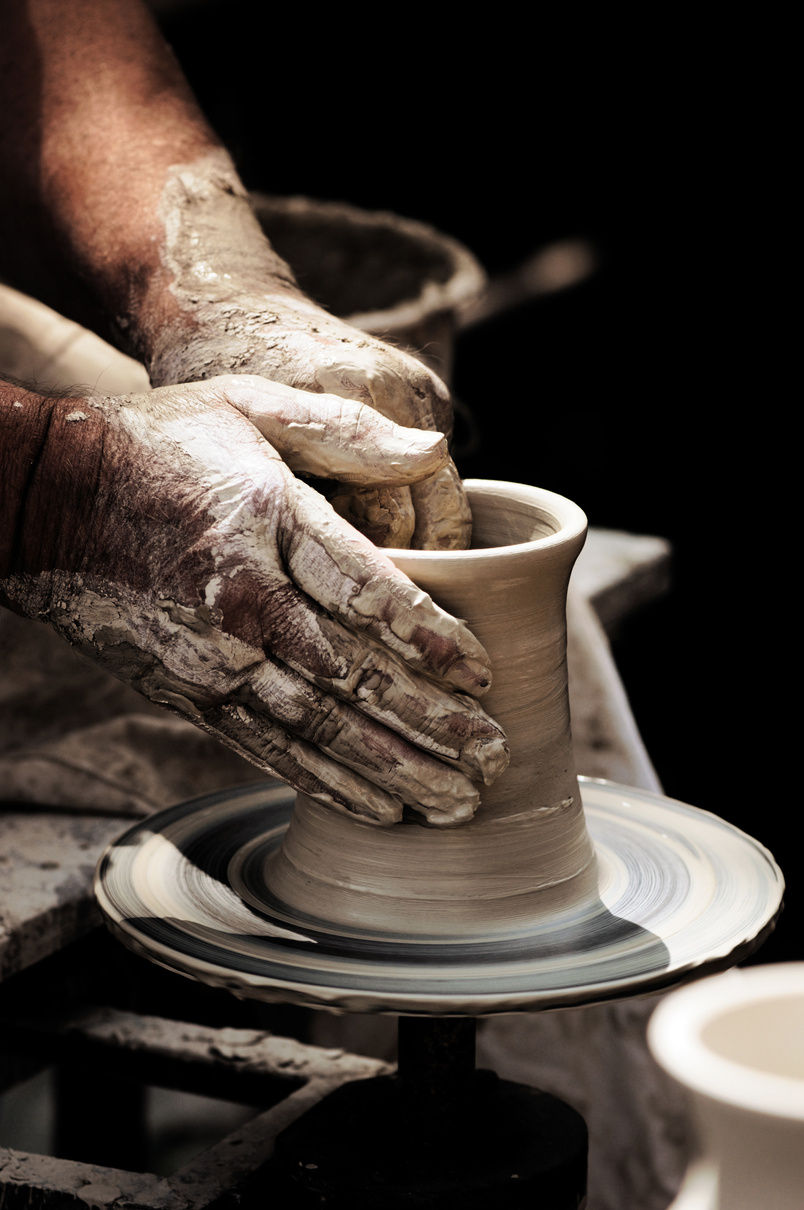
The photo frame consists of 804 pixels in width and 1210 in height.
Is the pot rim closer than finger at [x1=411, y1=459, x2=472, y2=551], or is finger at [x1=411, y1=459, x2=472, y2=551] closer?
Answer: the pot rim

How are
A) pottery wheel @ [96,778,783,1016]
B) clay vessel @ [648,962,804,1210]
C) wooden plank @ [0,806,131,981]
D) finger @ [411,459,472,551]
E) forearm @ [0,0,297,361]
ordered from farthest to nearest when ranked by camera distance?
1. forearm @ [0,0,297,361]
2. wooden plank @ [0,806,131,981]
3. finger @ [411,459,472,551]
4. pottery wheel @ [96,778,783,1016]
5. clay vessel @ [648,962,804,1210]

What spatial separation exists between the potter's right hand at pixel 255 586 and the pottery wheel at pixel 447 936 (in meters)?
0.12

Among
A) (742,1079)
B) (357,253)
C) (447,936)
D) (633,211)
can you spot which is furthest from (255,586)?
(633,211)

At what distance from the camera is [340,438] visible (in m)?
1.08

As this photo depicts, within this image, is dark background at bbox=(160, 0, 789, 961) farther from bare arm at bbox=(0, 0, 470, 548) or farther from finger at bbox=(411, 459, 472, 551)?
finger at bbox=(411, 459, 472, 551)

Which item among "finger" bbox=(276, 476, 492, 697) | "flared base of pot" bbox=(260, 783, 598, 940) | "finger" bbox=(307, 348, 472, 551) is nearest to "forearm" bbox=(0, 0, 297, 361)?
"finger" bbox=(307, 348, 472, 551)

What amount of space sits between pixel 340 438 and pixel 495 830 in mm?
359

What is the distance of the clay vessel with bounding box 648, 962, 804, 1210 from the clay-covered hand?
606 millimetres

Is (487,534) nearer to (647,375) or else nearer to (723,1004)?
(723,1004)

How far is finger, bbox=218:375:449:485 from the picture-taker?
1073 mm

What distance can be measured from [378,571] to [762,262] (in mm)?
3411

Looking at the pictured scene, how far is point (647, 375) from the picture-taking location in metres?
4.50

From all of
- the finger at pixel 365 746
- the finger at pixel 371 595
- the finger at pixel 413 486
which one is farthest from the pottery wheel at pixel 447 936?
the finger at pixel 413 486

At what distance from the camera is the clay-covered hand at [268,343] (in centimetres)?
117
